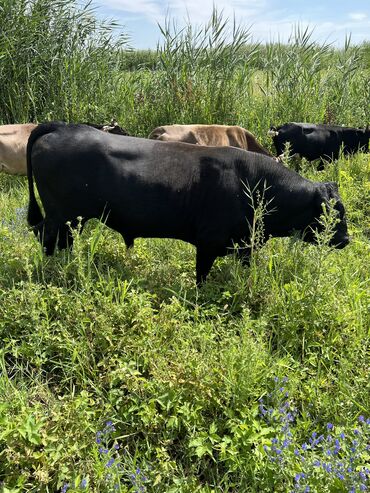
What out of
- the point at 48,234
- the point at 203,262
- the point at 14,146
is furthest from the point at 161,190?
the point at 14,146

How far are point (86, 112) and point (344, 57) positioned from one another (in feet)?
16.6

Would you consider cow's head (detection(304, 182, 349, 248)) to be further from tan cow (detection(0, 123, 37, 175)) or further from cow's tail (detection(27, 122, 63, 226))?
tan cow (detection(0, 123, 37, 175))

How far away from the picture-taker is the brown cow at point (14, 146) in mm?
5992

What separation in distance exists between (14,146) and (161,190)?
11.1 feet

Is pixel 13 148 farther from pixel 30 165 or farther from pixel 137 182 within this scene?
pixel 137 182

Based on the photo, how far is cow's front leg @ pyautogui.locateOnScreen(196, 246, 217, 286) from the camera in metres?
3.67

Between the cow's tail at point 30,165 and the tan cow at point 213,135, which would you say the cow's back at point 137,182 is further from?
the tan cow at point 213,135

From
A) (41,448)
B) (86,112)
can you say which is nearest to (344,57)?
(86,112)

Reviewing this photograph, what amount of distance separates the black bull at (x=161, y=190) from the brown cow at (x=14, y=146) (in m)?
2.51

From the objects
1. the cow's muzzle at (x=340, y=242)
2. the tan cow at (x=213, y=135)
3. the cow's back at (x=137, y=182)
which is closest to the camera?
the cow's back at (x=137, y=182)

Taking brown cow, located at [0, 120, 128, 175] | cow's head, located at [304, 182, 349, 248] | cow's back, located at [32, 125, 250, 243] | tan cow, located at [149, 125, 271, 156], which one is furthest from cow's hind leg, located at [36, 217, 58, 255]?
tan cow, located at [149, 125, 271, 156]

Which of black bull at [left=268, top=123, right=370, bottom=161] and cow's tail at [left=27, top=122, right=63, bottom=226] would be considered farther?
black bull at [left=268, top=123, right=370, bottom=161]

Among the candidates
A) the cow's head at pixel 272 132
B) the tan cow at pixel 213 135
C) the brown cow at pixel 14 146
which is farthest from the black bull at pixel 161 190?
the cow's head at pixel 272 132

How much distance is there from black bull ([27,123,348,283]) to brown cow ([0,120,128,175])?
2515 mm
